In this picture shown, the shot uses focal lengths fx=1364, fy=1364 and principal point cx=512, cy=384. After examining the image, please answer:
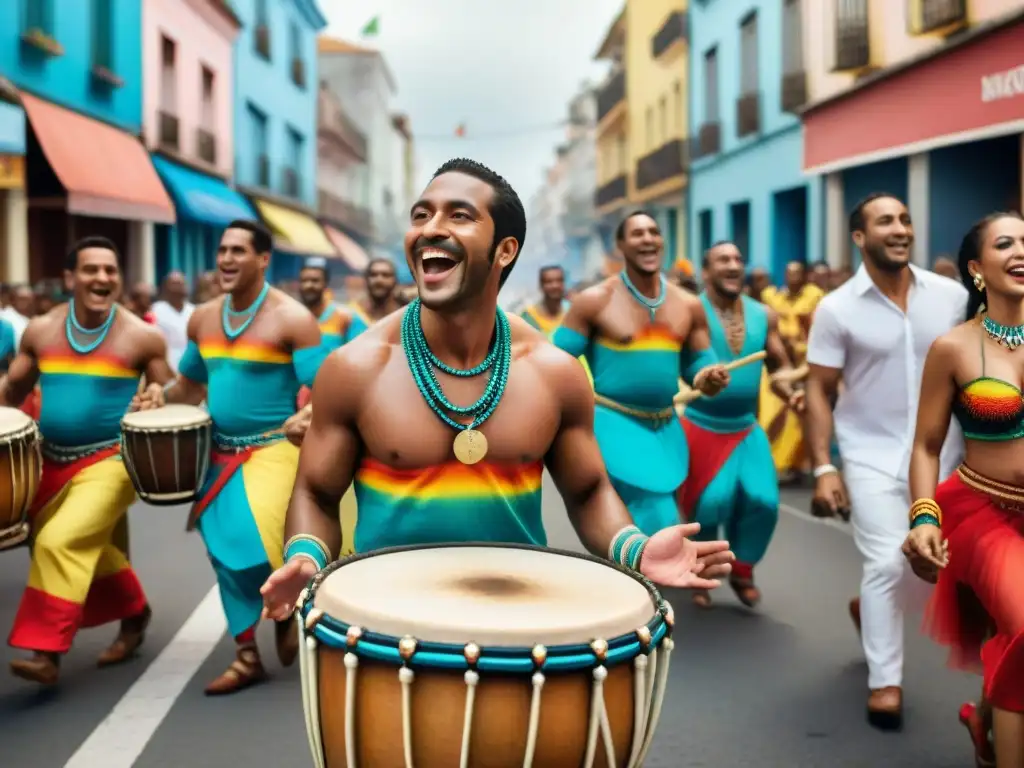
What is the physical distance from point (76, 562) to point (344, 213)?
1788 inches

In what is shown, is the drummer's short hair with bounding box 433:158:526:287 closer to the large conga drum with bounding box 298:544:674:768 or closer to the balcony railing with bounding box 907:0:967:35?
the large conga drum with bounding box 298:544:674:768

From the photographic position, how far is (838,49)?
64.7 feet

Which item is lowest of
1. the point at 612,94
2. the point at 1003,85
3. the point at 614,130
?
the point at 1003,85

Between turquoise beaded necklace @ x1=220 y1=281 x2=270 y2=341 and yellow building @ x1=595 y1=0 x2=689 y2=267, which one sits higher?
yellow building @ x1=595 y1=0 x2=689 y2=267

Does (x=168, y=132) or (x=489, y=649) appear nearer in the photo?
(x=489, y=649)

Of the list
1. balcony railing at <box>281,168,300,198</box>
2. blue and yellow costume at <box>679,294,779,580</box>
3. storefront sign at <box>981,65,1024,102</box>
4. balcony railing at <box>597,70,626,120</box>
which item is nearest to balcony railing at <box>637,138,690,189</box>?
balcony railing at <box>597,70,626,120</box>

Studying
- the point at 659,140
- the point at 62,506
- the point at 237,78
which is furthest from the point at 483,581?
the point at 659,140

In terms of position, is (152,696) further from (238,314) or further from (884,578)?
(884,578)

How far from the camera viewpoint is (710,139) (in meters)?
30.0

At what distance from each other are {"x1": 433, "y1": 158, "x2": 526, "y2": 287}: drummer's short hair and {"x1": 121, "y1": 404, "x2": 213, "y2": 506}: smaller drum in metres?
2.67

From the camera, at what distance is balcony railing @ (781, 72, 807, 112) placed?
75.9 ft

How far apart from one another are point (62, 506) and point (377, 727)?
366 centimetres

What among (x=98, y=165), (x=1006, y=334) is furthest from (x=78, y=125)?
(x=1006, y=334)

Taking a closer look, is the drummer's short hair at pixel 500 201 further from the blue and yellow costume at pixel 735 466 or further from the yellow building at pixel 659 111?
the yellow building at pixel 659 111
